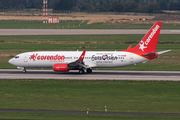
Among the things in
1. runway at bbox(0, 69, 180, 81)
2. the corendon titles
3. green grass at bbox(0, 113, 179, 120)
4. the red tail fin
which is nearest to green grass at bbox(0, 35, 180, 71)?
runway at bbox(0, 69, 180, 81)

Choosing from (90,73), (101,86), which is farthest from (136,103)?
(90,73)

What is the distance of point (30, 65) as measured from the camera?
49.1m

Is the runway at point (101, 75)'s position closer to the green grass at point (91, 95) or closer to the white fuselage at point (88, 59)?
the white fuselage at point (88, 59)

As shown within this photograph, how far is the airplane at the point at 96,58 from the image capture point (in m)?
46.5

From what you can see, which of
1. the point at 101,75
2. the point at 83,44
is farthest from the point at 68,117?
the point at 83,44

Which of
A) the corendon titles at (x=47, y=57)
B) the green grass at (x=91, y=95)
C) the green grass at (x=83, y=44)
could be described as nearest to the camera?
the green grass at (x=91, y=95)

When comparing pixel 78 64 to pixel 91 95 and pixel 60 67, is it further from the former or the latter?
pixel 91 95

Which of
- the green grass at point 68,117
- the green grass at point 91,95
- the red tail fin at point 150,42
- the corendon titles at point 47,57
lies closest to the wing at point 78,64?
the corendon titles at point 47,57

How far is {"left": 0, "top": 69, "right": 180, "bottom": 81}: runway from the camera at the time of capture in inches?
1710

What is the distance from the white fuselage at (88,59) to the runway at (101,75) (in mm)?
1563

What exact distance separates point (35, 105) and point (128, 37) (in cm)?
7224

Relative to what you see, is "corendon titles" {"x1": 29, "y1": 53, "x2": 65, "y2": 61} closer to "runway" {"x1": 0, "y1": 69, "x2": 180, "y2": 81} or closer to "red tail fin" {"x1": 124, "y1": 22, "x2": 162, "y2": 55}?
"runway" {"x1": 0, "y1": 69, "x2": 180, "y2": 81}

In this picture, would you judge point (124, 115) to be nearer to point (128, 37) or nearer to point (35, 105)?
point (35, 105)

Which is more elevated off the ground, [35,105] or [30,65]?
[30,65]
